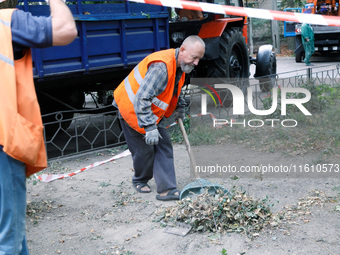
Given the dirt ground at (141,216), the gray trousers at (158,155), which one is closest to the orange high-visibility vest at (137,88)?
the gray trousers at (158,155)

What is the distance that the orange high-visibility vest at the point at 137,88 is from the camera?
4352 mm

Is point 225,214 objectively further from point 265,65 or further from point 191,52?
point 265,65

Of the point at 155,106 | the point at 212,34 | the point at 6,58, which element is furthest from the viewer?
the point at 212,34

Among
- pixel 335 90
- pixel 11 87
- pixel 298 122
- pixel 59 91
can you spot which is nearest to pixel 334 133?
pixel 298 122

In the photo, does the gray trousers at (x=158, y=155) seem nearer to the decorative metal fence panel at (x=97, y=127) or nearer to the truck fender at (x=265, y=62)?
the decorative metal fence panel at (x=97, y=127)

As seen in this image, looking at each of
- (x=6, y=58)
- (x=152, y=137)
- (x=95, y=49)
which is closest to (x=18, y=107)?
(x=6, y=58)

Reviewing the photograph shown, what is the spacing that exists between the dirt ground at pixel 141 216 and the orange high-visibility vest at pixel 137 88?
2.69ft

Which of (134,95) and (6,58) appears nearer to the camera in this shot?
(6,58)

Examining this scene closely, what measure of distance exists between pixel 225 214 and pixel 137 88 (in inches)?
55.6

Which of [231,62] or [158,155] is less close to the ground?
[231,62]

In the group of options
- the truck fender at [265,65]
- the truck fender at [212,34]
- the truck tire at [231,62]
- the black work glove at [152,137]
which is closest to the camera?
the black work glove at [152,137]

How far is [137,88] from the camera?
4.47 meters

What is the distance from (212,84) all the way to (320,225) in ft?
16.6

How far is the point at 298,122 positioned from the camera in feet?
23.2
